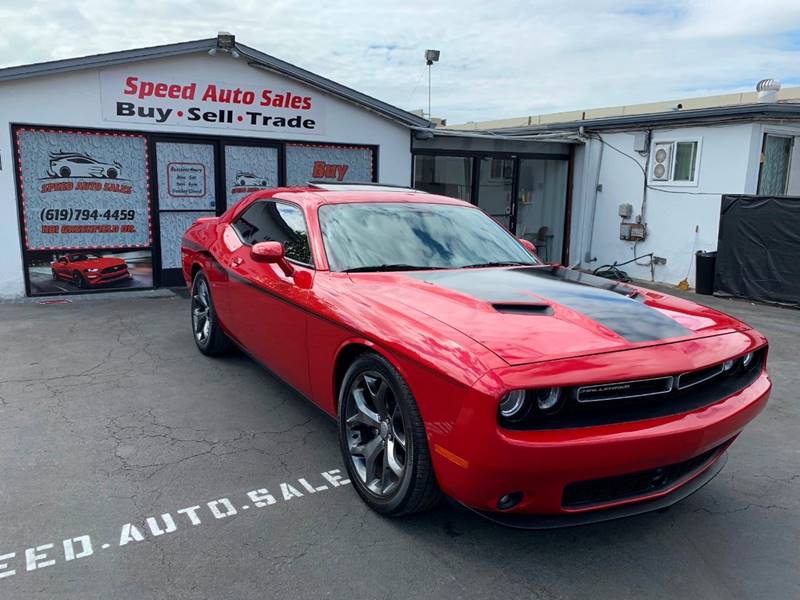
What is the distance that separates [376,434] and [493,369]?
3.14 ft

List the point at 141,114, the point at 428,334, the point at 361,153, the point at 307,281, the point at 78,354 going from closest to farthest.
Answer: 1. the point at 428,334
2. the point at 307,281
3. the point at 78,354
4. the point at 141,114
5. the point at 361,153

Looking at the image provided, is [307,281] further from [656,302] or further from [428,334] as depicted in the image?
[656,302]

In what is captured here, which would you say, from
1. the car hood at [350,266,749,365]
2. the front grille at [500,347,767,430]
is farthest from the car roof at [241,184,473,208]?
the front grille at [500,347,767,430]

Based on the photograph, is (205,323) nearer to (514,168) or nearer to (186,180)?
(186,180)

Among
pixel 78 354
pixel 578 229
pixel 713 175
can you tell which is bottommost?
pixel 78 354

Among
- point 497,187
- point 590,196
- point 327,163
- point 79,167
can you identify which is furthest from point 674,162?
point 79,167

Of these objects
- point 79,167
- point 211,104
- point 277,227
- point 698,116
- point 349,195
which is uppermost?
point 698,116

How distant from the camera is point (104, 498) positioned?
3.19 metres

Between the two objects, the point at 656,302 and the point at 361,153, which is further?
the point at 361,153

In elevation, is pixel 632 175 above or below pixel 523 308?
above

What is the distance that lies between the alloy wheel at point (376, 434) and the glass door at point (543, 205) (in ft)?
32.8

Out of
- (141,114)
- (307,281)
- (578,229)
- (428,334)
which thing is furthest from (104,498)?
(578,229)

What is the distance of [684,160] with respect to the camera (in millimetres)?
11070

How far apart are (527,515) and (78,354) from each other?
4.85 meters
